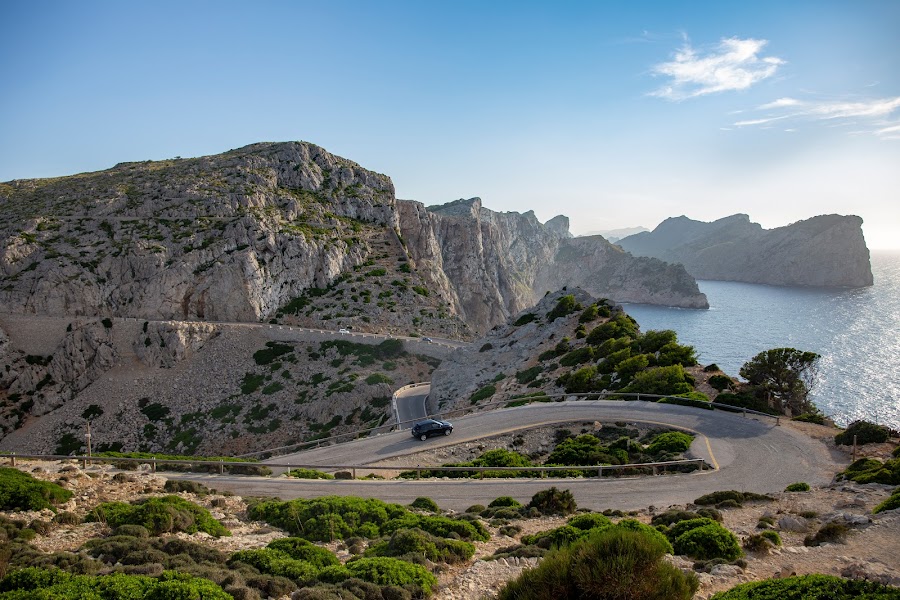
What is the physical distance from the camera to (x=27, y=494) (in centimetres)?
1462

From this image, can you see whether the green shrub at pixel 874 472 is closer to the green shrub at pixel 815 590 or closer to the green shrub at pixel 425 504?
the green shrub at pixel 815 590

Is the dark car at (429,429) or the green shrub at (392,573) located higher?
the green shrub at (392,573)

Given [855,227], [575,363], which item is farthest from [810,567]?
[855,227]

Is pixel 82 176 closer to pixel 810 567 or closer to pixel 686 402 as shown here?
pixel 686 402

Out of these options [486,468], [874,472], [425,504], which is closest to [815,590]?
[425,504]

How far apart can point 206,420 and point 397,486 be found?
1420 inches

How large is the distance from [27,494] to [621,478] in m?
20.7

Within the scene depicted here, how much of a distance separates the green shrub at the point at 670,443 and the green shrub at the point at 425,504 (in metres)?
12.3

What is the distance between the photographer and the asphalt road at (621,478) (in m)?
19.7

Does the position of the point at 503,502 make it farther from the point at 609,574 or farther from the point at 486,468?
the point at 609,574

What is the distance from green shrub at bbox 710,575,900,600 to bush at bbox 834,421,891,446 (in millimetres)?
20667

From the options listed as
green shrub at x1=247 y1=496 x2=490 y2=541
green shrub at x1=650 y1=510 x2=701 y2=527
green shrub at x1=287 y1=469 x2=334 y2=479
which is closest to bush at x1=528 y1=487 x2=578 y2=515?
green shrub at x1=650 y1=510 x2=701 y2=527

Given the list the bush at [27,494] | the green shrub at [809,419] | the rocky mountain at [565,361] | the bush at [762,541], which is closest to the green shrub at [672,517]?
the bush at [762,541]

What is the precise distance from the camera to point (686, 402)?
3122cm
